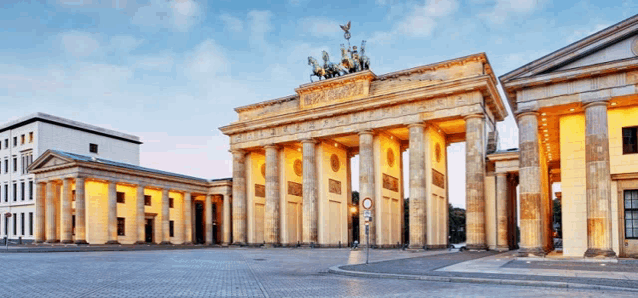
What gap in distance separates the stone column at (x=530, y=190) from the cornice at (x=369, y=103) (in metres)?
13.7

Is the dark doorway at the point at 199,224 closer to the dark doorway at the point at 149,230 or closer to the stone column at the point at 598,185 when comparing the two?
the dark doorway at the point at 149,230

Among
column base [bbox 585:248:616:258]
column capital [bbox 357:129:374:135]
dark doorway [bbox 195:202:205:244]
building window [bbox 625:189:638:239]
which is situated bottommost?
dark doorway [bbox 195:202:205:244]

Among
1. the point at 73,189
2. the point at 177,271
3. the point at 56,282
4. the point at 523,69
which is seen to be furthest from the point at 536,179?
the point at 73,189

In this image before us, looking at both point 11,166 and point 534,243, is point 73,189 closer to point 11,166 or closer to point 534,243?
point 11,166

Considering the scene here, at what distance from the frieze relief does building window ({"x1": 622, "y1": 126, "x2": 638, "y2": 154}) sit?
15404mm

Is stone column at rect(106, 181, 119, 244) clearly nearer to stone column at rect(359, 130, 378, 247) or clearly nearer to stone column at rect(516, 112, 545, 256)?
stone column at rect(359, 130, 378, 247)

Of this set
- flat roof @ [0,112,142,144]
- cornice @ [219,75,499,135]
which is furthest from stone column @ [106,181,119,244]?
flat roof @ [0,112,142,144]

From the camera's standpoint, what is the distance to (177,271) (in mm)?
21203

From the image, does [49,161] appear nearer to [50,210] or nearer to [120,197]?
[50,210]

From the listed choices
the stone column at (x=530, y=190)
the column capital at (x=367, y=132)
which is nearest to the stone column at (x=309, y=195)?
the column capital at (x=367, y=132)

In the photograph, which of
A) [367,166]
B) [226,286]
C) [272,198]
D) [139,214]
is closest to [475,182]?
[367,166]

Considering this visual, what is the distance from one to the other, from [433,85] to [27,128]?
171 feet

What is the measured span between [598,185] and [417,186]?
1937 centimetres

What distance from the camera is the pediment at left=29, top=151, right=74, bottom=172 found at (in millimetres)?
54487
